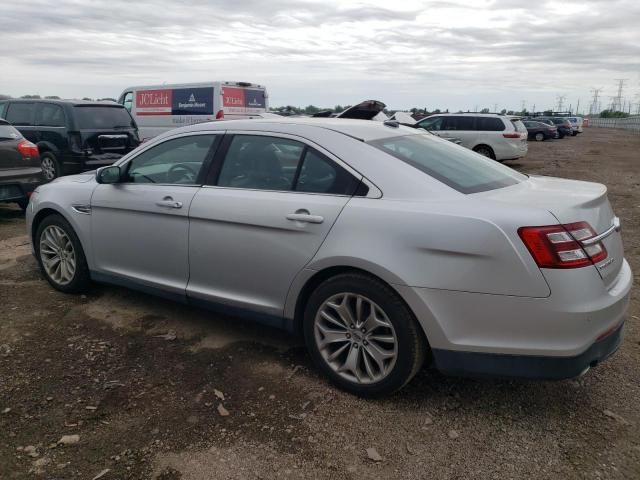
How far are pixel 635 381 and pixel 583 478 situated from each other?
114 centimetres

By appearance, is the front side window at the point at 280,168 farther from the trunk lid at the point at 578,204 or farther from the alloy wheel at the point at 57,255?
the alloy wheel at the point at 57,255

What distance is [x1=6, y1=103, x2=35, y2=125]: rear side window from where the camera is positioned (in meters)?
10.9

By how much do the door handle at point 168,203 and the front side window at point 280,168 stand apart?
0.33m

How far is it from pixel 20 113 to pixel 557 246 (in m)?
11.4

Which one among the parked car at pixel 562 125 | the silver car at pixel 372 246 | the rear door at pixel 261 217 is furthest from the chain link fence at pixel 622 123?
the rear door at pixel 261 217

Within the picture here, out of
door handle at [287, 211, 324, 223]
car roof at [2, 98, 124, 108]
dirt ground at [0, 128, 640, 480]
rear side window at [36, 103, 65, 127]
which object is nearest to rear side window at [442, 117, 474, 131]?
car roof at [2, 98, 124, 108]

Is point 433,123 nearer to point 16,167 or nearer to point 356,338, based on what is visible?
point 16,167

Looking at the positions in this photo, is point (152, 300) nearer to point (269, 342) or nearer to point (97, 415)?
point (269, 342)

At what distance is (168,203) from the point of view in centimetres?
385

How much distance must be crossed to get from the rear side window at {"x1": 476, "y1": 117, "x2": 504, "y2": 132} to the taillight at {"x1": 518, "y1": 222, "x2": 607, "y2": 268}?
1495 centimetres

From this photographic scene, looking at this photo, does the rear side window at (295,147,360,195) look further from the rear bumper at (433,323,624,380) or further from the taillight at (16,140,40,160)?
→ the taillight at (16,140,40,160)

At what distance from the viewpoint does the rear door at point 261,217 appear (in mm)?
3219

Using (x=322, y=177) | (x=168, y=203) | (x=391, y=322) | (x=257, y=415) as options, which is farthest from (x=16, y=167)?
(x=391, y=322)

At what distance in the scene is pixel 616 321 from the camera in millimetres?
2848
